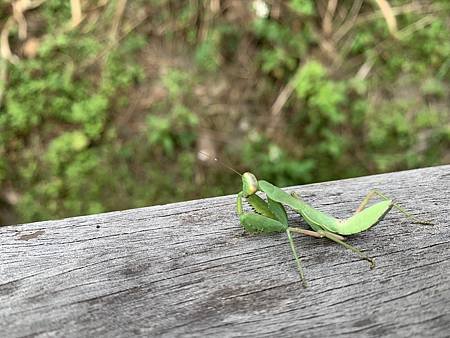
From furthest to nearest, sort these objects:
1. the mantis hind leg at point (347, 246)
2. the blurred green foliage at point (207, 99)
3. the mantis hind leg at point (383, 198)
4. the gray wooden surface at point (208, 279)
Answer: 1. the blurred green foliage at point (207, 99)
2. the mantis hind leg at point (383, 198)
3. the mantis hind leg at point (347, 246)
4. the gray wooden surface at point (208, 279)

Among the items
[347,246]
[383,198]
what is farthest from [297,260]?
[383,198]

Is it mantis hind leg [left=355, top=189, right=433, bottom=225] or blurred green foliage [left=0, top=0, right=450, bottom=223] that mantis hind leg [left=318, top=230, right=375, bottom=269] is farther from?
blurred green foliage [left=0, top=0, right=450, bottom=223]

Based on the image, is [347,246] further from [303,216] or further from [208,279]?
[208,279]

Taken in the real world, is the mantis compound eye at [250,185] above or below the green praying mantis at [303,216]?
above

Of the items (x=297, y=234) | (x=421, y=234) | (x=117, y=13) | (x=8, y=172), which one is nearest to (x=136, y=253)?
(x=297, y=234)

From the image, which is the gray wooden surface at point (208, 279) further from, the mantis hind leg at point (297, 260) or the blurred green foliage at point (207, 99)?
the blurred green foliage at point (207, 99)

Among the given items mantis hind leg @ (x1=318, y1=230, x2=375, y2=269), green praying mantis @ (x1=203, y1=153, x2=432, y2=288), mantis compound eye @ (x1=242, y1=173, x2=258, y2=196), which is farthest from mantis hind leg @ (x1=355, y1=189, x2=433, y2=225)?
mantis compound eye @ (x1=242, y1=173, x2=258, y2=196)

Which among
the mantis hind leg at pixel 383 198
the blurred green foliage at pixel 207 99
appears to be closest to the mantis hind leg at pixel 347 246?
the mantis hind leg at pixel 383 198
